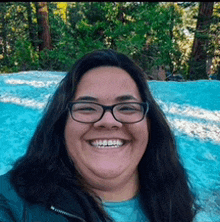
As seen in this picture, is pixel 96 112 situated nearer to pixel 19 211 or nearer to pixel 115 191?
pixel 115 191

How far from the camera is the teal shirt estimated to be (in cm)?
129

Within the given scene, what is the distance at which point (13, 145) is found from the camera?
4.14 metres

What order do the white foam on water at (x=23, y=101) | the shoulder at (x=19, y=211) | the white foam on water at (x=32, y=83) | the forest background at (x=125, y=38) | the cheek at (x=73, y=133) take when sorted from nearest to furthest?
1. the shoulder at (x=19, y=211)
2. the cheek at (x=73, y=133)
3. the white foam on water at (x=23, y=101)
4. the white foam on water at (x=32, y=83)
5. the forest background at (x=125, y=38)

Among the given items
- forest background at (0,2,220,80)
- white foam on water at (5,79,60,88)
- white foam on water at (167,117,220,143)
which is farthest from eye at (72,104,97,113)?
forest background at (0,2,220,80)

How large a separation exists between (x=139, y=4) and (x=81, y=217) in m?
9.44

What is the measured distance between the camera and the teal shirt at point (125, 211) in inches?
50.8

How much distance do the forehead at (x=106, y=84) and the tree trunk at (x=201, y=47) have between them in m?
8.03

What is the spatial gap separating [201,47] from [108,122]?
30.5ft

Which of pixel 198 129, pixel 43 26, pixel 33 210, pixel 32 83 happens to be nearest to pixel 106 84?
pixel 33 210

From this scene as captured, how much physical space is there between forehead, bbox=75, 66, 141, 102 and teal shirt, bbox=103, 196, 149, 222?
0.47 m

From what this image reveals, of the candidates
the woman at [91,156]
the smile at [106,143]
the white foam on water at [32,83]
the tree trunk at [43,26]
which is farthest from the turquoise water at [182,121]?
the tree trunk at [43,26]

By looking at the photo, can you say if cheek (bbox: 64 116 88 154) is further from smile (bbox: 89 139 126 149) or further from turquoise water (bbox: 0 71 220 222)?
turquoise water (bbox: 0 71 220 222)

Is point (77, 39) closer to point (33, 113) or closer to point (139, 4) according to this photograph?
point (139, 4)

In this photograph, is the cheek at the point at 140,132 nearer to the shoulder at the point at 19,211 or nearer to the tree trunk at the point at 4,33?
the shoulder at the point at 19,211
